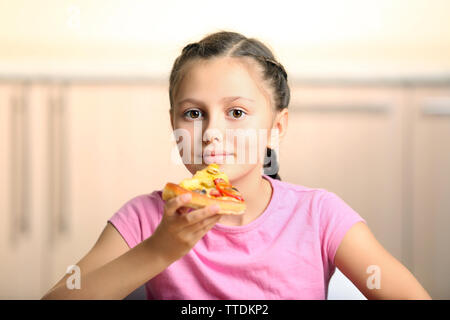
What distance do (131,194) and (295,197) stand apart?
0.75 meters

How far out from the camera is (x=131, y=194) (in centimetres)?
150

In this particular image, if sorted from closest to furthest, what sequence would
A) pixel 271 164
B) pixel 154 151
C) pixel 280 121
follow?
pixel 280 121, pixel 271 164, pixel 154 151

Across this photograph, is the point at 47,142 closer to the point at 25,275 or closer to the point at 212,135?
the point at 25,275

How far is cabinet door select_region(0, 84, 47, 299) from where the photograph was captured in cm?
154

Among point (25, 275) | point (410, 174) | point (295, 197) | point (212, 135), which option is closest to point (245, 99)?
point (212, 135)

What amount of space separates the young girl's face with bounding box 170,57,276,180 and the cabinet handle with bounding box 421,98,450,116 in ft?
3.04

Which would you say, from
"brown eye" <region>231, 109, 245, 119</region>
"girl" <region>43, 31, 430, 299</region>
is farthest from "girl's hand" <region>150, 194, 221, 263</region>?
"brown eye" <region>231, 109, 245, 119</region>

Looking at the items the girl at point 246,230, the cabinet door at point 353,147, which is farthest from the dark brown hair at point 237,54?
the cabinet door at point 353,147

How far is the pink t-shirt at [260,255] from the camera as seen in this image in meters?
0.78

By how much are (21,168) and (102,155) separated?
0.26 meters

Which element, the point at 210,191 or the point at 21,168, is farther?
the point at 21,168

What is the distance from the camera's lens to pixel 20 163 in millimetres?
1570

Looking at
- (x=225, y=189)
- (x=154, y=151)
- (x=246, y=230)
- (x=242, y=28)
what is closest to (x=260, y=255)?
(x=246, y=230)

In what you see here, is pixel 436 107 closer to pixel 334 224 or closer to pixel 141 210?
pixel 334 224
